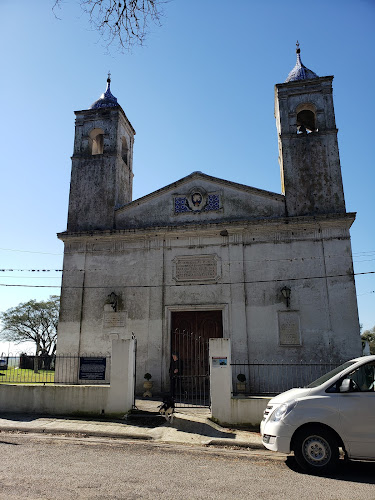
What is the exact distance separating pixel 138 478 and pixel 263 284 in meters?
8.97

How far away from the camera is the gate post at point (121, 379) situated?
10102 millimetres

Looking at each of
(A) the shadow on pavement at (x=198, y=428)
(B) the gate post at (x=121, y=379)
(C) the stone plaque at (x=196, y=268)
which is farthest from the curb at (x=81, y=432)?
(C) the stone plaque at (x=196, y=268)

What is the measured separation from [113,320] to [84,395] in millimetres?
4218

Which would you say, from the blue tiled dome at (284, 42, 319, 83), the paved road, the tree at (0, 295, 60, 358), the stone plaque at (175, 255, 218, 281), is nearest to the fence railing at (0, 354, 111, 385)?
the stone plaque at (175, 255, 218, 281)

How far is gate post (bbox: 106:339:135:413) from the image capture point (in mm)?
10102

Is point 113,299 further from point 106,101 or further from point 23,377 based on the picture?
point 106,101

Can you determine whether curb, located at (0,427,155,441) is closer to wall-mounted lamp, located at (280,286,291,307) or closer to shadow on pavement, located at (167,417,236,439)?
shadow on pavement, located at (167,417,236,439)

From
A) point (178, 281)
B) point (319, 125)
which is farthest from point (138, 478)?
point (319, 125)

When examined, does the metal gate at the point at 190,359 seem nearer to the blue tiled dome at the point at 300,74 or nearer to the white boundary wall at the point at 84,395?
the white boundary wall at the point at 84,395

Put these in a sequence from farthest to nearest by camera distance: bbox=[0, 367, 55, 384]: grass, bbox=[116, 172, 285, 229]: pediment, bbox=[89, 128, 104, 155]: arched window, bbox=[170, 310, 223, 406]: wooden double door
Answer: bbox=[89, 128, 104, 155]: arched window
bbox=[116, 172, 285, 229]: pediment
bbox=[170, 310, 223, 406]: wooden double door
bbox=[0, 367, 55, 384]: grass

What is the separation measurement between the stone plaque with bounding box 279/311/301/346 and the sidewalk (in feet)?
13.3

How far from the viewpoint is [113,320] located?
1440 centimetres

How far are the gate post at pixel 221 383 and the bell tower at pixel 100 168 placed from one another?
7.94 meters

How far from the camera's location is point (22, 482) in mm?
5309
